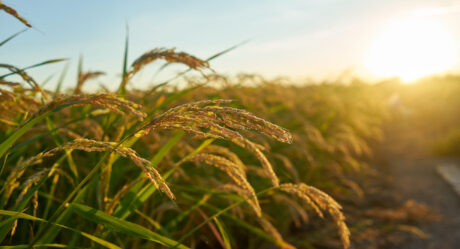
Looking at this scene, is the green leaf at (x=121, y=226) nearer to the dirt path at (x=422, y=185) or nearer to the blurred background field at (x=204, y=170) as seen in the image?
the blurred background field at (x=204, y=170)

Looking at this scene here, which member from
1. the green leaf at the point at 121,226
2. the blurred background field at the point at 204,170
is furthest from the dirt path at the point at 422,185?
the green leaf at the point at 121,226

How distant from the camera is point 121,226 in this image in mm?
1325

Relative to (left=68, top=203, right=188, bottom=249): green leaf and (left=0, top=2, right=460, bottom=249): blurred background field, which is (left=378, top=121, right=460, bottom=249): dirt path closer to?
(left=0, top=2, right=460, bottom=249): blurred background field

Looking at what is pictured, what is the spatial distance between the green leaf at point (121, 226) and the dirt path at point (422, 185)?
10.1 feet

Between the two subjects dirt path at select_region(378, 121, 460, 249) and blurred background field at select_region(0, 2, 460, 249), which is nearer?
blurred background field at select_region(0, 2, 460, 249)

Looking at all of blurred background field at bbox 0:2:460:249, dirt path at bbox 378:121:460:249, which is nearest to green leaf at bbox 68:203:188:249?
blurred background field at bbox 0:2:460:249

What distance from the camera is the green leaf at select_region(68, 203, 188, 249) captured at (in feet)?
4.33

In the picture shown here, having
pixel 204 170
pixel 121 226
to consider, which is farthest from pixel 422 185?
pixel 121 226

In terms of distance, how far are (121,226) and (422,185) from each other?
5.43 meters

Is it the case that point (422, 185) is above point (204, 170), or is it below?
below

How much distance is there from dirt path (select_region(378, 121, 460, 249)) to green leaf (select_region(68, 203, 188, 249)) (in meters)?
3.07

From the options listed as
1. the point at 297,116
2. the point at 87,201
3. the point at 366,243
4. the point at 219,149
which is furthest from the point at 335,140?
the point at 87,201

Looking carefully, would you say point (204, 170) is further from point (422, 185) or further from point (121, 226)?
point (422, 185)

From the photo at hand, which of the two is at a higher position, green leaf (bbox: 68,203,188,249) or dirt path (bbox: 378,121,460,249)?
green leaf (bbox: 68,203,188,249)
